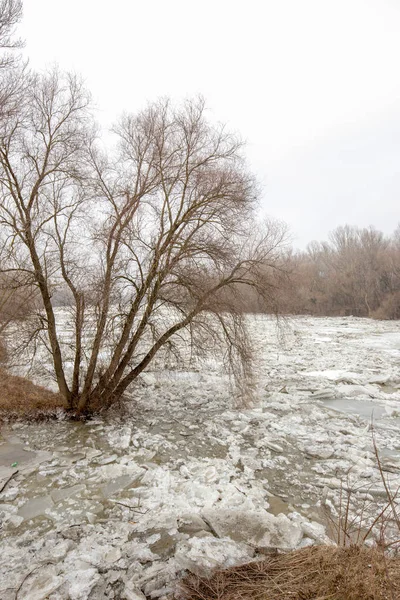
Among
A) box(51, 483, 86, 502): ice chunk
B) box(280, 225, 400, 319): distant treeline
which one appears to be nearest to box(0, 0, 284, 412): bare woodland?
box(51, 483, 86, 502): ice chunk

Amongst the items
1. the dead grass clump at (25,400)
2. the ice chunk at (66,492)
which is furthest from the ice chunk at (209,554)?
the dead grass clump at (25,400)

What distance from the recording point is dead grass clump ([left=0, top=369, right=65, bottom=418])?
30.3 ft

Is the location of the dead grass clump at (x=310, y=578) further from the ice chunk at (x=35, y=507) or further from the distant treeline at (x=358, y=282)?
the distant treeline at (x=358, y=282)

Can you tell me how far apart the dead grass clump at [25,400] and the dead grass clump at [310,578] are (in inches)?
280

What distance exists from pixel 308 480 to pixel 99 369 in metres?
5.83

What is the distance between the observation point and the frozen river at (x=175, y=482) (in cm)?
391

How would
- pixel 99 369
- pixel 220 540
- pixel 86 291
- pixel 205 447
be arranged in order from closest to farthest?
1. pixel 220 540
2. pixel 205 447
3. pixel 86 291
4. pixel 99 369

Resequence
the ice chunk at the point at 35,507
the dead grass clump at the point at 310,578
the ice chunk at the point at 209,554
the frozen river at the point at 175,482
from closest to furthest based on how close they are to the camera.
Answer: the dead grass clump at the point at 310,578 < the ice chunk at the point at 209,554 < the frozen river at the point at 175,482 < the ice chunk at the point at 35,507

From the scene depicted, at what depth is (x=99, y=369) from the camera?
30.9ft

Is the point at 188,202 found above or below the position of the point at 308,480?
above

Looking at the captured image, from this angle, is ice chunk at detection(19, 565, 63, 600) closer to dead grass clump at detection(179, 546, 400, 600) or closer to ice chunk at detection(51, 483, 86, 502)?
dead grass clump at detection(179, 546, 400, 600)

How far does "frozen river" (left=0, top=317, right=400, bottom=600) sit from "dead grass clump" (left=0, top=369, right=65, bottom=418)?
Answer: 0.79 metres

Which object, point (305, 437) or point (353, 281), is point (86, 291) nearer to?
point (305, 437)

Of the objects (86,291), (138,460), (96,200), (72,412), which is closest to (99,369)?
(72,412)
